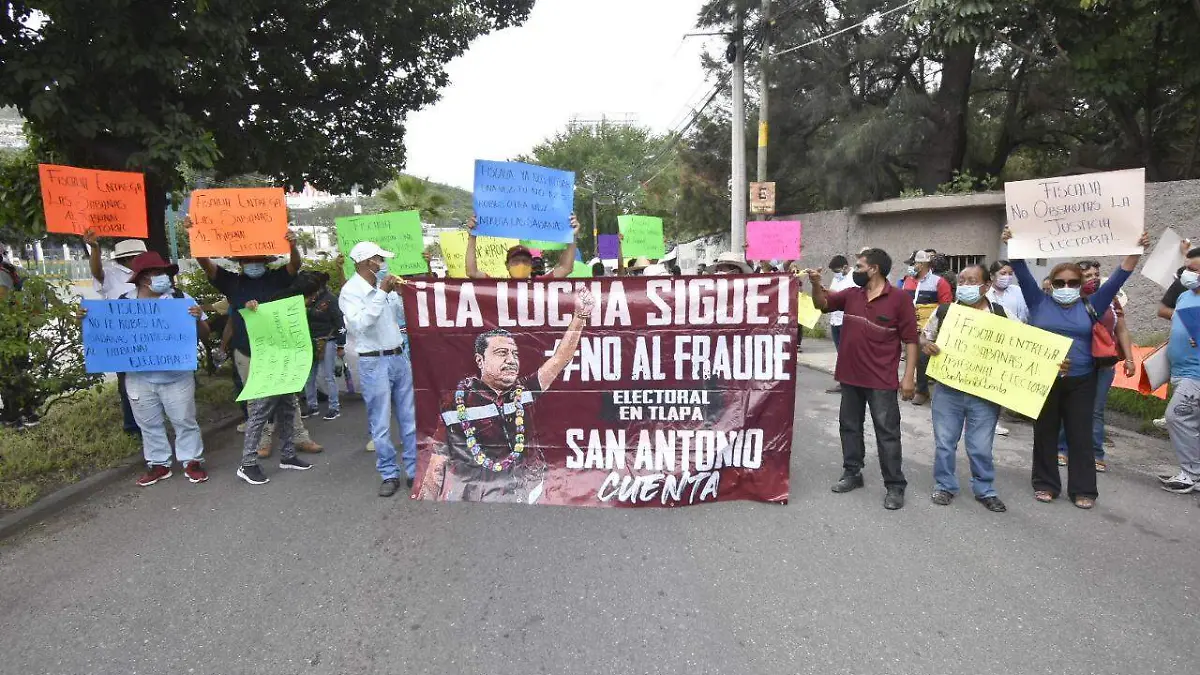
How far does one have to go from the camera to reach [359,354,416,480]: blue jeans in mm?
4695

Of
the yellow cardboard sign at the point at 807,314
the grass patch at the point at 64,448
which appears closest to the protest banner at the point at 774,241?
the yellow cardboard sign at the point at 807,314

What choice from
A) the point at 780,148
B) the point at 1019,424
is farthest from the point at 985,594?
the point at 780,148

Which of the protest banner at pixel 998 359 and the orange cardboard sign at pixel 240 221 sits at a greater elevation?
the orange cardboard sign at pixel 240 221

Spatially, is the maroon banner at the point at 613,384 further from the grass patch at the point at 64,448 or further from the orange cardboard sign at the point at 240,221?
the grass patch at the point at 64,448

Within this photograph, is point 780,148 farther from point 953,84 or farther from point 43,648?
point 43,648

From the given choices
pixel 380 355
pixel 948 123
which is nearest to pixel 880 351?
pixel 380 355

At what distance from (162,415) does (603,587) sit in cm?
394

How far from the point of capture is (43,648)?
2.95 m

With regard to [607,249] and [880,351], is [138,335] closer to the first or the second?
[880,351]

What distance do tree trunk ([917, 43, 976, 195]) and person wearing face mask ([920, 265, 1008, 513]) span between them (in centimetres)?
1098

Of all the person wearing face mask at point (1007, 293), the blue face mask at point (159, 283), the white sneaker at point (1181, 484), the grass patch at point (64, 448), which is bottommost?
the white sneaker at point (1181, 484)

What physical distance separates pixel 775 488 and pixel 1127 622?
1950mm

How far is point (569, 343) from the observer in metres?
4.50

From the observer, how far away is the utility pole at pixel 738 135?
14.6m
